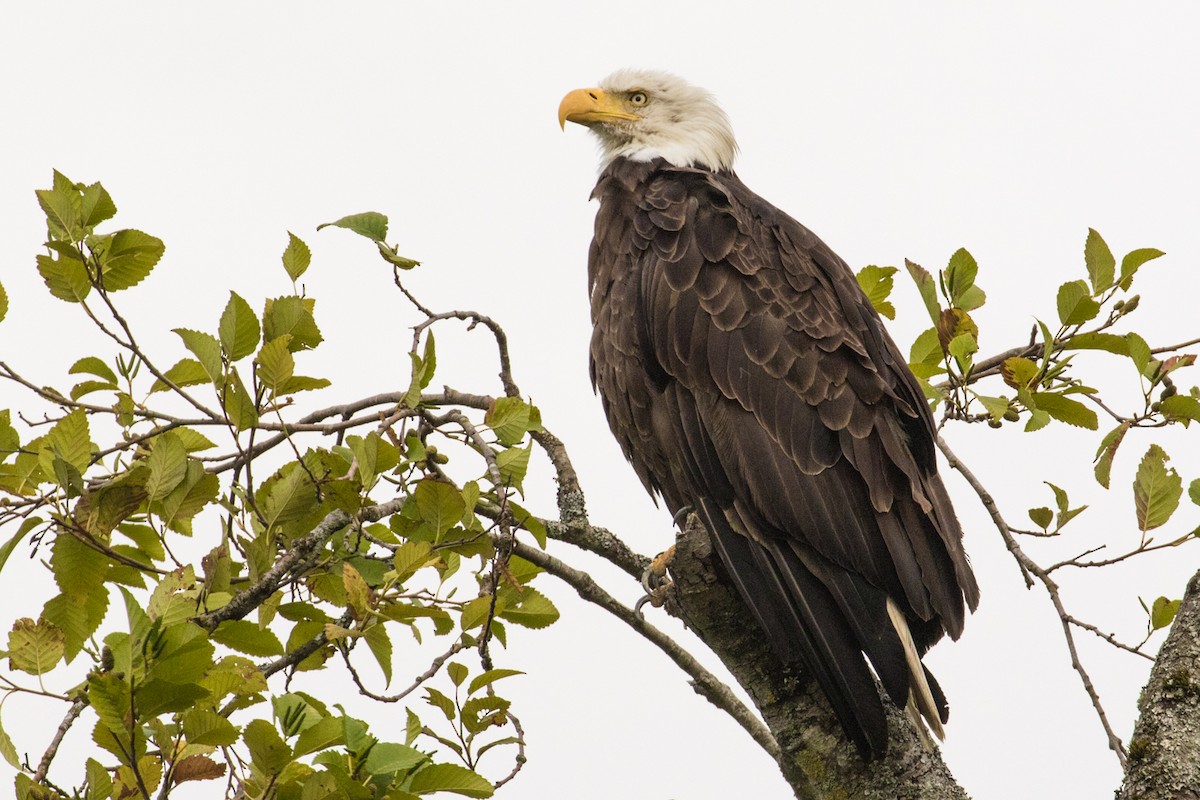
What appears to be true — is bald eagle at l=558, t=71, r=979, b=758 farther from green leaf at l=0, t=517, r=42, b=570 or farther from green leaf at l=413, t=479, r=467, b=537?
green leaf at l=0, t=517, r=42, b=570

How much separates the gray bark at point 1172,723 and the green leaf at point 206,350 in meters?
2.27

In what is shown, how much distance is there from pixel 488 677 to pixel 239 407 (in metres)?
0.93

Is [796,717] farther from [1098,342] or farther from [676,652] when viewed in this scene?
[1098,342]

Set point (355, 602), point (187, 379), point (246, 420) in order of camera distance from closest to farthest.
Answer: point (355, 602), point (246, 420), point (187, 379)

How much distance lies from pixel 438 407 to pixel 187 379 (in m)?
0.73

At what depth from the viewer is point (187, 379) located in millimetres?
3031

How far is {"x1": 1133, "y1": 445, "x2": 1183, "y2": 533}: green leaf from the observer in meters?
3.59

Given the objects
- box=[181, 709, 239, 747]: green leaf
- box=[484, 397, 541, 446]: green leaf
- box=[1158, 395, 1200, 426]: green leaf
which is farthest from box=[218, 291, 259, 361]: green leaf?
box=[1158, 395, 1200, 426]: green leaf

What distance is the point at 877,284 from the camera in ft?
15.7

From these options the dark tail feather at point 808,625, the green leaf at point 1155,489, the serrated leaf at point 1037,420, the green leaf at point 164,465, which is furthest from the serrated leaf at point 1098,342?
the green leaf at point 164,465

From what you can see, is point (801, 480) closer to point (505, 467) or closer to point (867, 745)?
point (867, 745)

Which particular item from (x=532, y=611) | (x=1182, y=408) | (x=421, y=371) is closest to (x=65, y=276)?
(x=421, y=371)

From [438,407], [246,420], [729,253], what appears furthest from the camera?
[729,253]

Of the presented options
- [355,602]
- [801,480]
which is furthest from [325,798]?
[801,480]
